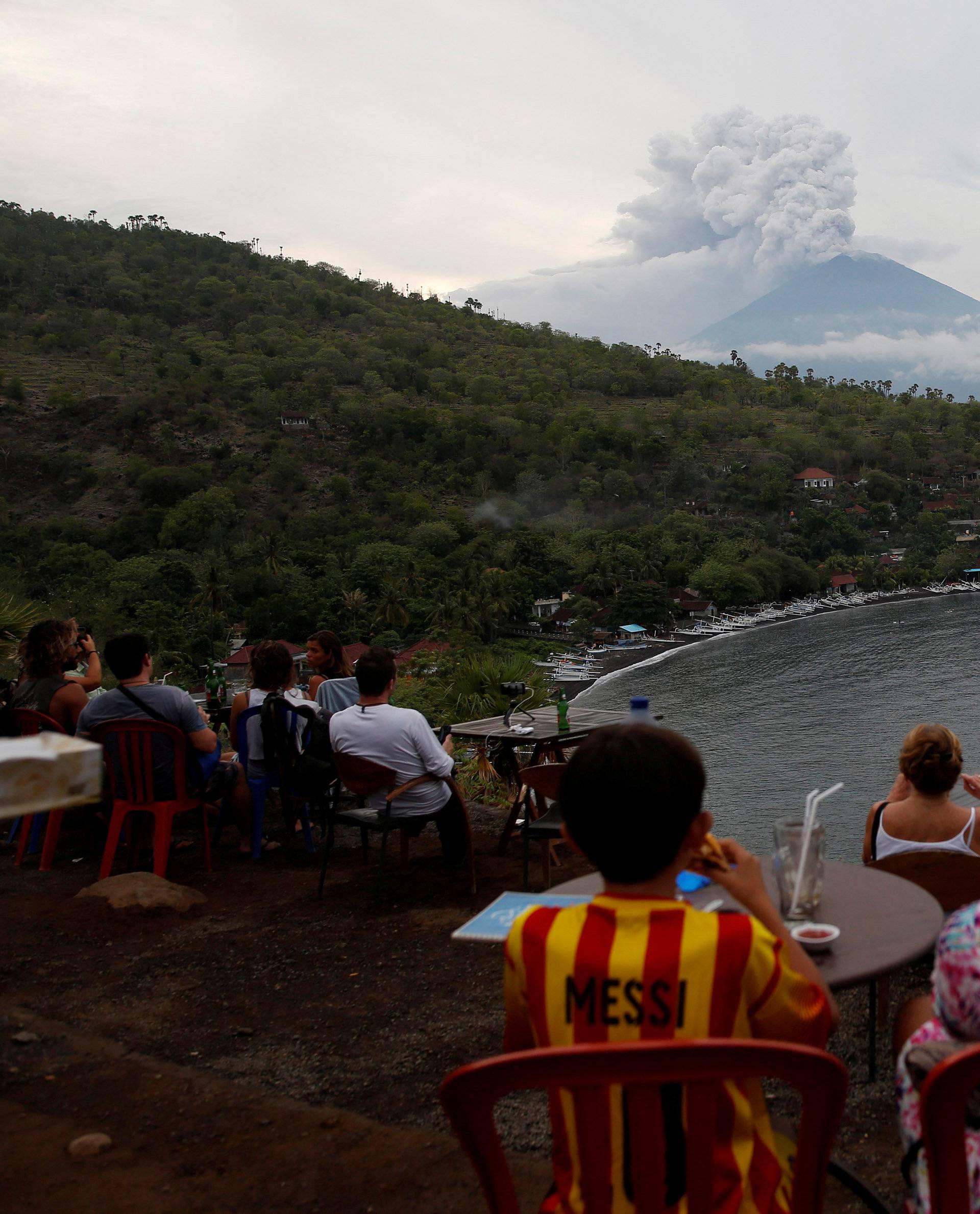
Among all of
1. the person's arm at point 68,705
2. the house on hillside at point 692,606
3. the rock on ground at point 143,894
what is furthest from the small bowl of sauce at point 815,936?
the house on hillside at point 692,606

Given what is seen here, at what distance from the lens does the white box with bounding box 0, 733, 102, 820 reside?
78cm

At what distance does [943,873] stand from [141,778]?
2.79m

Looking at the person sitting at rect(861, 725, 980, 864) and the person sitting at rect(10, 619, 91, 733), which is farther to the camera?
the person sitting at rect(10, 619, 91, 733)

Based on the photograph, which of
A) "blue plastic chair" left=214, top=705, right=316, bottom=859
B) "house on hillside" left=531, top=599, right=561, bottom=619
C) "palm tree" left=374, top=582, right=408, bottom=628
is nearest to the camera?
"blue plastic chair" left=214, top=705, right=316, bottom=859

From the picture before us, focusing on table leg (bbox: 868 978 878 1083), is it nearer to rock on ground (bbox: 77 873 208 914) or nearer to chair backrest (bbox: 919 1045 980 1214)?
chair backrest (bbox: 919 1045 980 1214)

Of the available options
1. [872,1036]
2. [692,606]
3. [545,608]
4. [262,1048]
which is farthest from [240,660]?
[872,1036]

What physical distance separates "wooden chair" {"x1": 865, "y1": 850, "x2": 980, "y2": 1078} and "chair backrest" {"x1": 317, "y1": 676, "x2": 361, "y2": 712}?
2667 mm

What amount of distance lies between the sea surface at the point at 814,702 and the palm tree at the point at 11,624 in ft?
53.6

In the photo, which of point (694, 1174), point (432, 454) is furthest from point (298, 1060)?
point (432, 454)

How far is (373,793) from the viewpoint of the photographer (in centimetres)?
353

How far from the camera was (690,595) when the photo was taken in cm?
7231

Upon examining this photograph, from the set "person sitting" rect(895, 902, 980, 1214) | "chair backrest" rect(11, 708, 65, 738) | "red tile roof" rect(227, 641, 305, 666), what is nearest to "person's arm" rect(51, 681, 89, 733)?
"chair backrest" rect(11, 708, 65, 738)

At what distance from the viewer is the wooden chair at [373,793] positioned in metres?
3.43

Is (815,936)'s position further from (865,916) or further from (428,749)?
(428,749)
